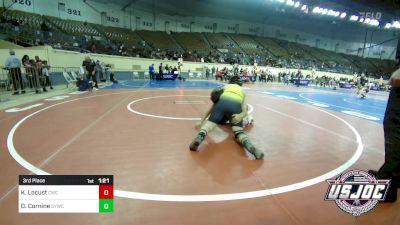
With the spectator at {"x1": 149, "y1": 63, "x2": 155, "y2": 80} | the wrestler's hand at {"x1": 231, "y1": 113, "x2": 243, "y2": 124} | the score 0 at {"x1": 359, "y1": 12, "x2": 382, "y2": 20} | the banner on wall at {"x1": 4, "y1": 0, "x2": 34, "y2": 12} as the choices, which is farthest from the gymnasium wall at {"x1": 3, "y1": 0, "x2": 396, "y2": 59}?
the wrestler's hand at {"x1": 231, "y1": 113, "x2": 243, "y2": 124}

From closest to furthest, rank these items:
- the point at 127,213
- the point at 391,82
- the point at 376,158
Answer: the point at 127,213
the point at 391,82
the point at 376,158

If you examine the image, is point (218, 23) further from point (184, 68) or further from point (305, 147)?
point (305, 147)

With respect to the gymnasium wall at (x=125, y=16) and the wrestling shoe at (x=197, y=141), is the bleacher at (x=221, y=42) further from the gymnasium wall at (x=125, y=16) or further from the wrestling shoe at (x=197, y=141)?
the wrestling shoe at (x=197, y=141)

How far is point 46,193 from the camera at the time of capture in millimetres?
2350

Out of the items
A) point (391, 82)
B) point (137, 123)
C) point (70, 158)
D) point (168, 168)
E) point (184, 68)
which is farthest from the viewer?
point (184, 68)

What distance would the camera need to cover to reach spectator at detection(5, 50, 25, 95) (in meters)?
11.4

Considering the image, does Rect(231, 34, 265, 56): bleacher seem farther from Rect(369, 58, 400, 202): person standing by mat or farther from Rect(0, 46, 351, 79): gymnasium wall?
Rect(369, 58, 400, 202): person standing by mat

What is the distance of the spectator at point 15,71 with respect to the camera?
11.4m

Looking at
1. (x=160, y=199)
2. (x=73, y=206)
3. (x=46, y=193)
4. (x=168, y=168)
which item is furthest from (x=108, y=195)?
(x=168, y=168)

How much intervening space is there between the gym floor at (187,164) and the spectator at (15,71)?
170 inches

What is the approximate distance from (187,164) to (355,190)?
8.59 ft

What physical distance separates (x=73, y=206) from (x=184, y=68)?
29.8m

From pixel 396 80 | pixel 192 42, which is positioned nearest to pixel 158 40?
pixel 192 42

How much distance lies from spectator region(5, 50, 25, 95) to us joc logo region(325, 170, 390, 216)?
1338cm
